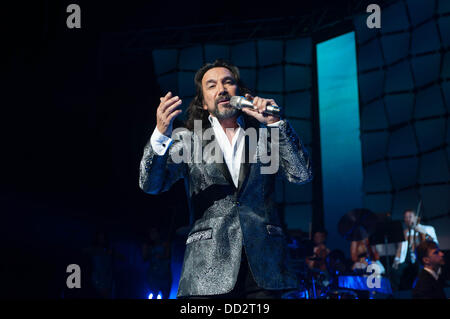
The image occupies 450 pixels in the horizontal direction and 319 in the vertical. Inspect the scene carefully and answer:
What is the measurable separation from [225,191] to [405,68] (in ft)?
26.3

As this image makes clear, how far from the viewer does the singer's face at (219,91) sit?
218cm

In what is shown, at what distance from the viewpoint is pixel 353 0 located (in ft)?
29.8

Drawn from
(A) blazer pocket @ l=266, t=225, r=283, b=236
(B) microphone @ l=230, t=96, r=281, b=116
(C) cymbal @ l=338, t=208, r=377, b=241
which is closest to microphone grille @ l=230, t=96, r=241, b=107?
(B) microphone @ l=230, t=96, r=281, b=116

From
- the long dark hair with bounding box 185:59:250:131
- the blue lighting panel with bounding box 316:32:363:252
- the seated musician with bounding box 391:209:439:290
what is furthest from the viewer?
the blue lighting panel with bounding box 316:32:363:252

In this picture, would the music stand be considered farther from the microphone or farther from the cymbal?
the microphone

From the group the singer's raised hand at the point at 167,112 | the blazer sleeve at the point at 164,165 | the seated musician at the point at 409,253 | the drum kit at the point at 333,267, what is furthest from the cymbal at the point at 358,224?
the singer's raised hand at the point at 167,112

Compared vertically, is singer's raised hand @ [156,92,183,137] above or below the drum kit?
above

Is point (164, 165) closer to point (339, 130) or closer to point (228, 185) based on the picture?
point (228, 185)

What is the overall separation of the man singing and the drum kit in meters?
2.93

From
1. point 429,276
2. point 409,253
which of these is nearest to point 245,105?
point 429,276

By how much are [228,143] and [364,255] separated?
6395mm

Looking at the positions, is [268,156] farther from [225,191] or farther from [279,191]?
[279,191]

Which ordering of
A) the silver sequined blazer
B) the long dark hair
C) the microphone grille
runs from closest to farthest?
the silver sequined blazer → the microphone grille → the long dark hair

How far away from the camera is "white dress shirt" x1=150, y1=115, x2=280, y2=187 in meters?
1.93
